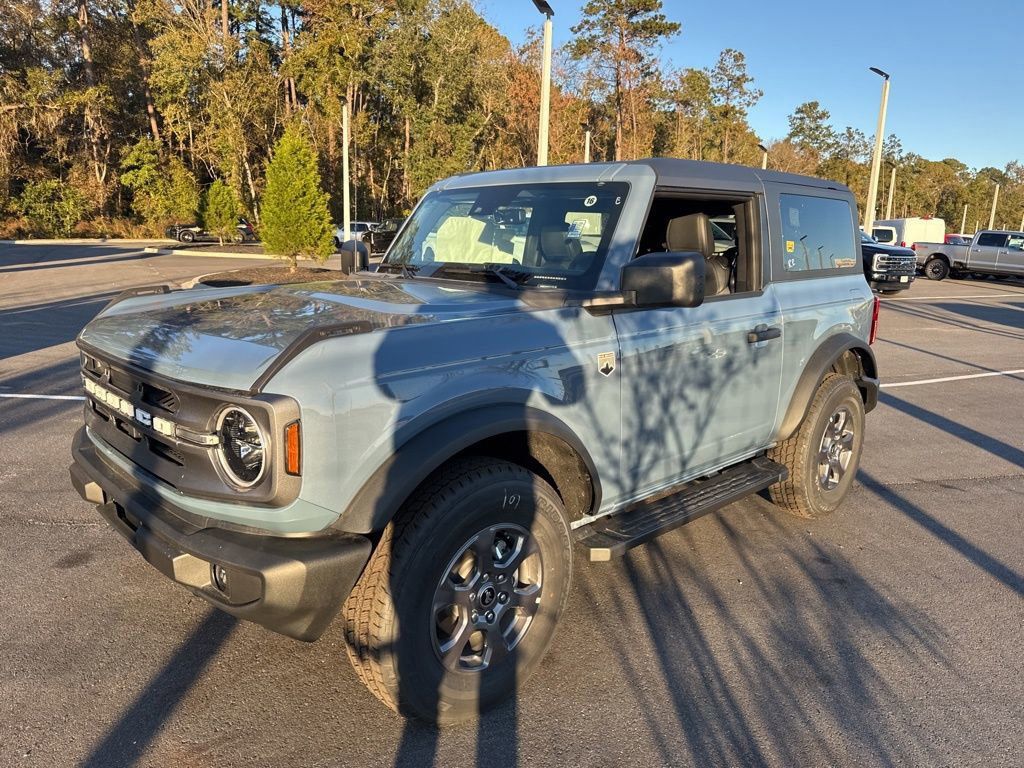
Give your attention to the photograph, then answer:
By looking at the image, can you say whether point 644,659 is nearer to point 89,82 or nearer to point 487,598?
point 487,598

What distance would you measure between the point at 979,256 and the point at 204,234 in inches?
1484

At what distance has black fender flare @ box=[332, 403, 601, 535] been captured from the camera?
7.79 ft

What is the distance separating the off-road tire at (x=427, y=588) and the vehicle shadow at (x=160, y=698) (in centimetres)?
79

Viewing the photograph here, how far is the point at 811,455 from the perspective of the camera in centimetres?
454

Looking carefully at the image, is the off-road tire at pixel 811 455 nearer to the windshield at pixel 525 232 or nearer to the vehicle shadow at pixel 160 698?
the windshield at pixel 525 232

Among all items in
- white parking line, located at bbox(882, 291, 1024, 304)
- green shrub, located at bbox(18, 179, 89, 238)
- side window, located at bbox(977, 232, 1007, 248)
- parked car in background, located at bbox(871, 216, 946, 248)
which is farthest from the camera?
green shrub, located at bbox(18, 179, 89, 238)

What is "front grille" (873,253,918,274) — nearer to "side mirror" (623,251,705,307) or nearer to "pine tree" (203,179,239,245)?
"side mirror" (623,251,705,307)

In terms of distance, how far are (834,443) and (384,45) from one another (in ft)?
150

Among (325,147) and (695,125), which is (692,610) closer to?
(325,147)

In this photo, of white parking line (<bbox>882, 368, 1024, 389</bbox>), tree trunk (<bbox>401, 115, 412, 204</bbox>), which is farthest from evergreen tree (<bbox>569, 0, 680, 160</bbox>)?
white parking line (<bbox>882, 368, 1024, 389</bbox>)

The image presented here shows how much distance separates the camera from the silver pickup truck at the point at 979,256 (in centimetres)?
2652

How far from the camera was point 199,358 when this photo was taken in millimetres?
2482

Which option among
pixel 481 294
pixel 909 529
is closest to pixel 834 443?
pixel 909 529

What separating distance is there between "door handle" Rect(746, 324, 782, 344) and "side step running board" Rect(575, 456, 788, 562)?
30.8 inches
